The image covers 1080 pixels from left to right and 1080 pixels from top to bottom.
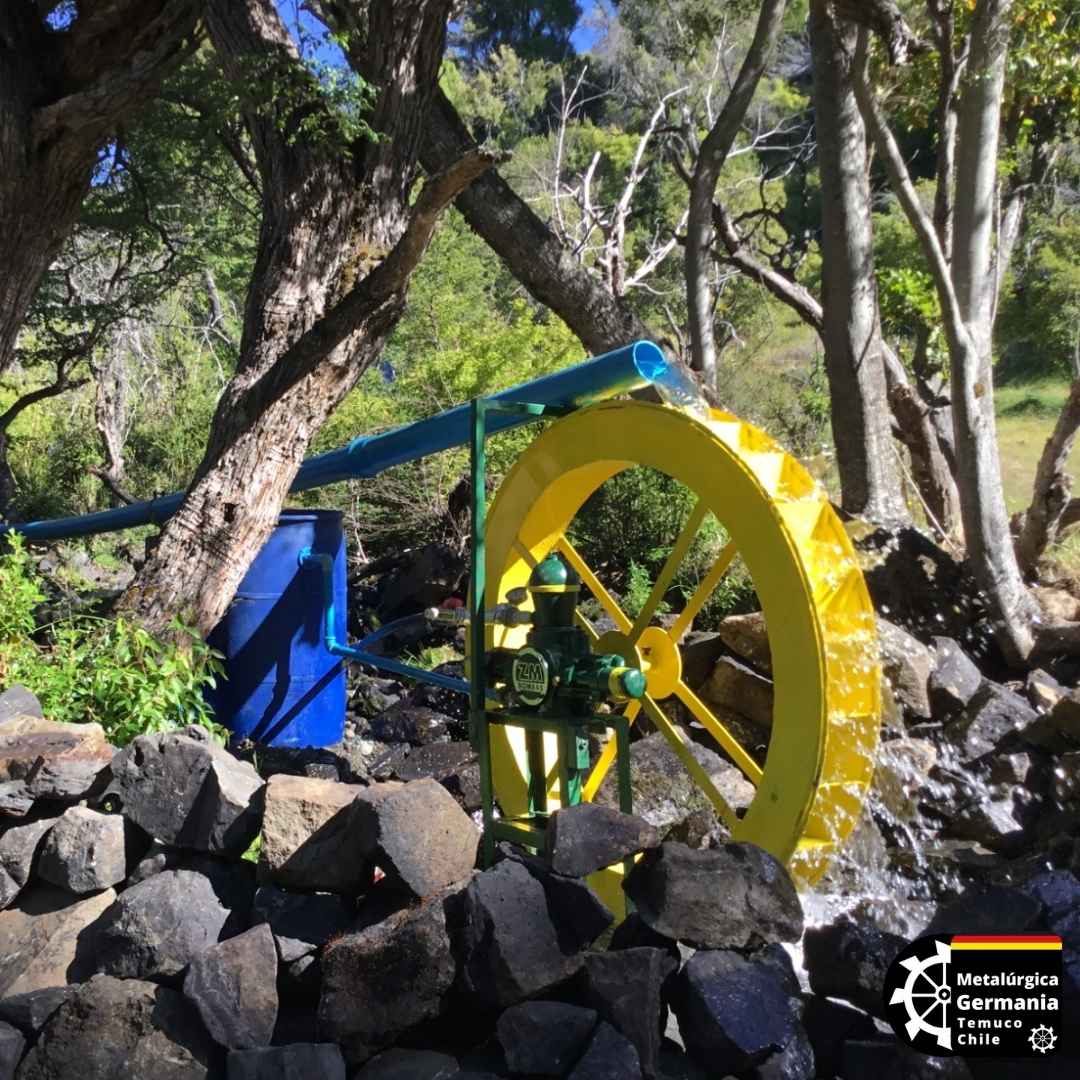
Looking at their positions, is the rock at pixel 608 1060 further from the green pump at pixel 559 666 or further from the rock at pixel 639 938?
the green pump at pixel 559 666

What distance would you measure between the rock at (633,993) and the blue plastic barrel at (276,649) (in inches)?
123

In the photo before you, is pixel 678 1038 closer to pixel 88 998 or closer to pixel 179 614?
pixel 88 998

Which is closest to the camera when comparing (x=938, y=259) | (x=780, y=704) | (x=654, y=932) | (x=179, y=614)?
(x=654, y=932)

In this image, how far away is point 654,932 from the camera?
2.16 m

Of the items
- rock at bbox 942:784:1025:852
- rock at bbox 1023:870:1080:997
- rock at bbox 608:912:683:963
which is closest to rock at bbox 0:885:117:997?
rock at bbox 608:912:683:963

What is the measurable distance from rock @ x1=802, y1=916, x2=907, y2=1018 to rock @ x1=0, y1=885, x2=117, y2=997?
5.05ft

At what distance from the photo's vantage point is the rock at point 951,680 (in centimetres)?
526

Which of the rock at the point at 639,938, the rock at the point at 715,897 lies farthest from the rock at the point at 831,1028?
the rock at the point at 639,938

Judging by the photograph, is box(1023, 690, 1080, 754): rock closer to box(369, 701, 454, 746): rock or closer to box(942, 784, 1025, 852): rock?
box(942, 784, 1025, 852): rock

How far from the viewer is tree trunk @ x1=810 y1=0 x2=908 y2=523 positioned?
21.3ft

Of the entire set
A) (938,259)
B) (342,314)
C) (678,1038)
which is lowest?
(678,1038)

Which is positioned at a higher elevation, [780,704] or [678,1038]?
[780,704]

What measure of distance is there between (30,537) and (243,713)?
2.17 m

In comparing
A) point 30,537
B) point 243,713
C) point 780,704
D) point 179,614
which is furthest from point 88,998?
point 30,537
